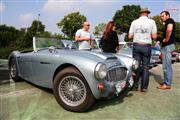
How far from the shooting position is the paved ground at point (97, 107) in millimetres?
3260

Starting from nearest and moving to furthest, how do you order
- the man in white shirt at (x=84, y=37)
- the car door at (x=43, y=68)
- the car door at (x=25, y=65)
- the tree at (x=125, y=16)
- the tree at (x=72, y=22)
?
the car door at (x=43, y=68) → the car door at (x=25, y=65) → the man in white shirt at (x=84, y=37) → the tree at (x=72, y=22) → the tree at (x=125, y=16)

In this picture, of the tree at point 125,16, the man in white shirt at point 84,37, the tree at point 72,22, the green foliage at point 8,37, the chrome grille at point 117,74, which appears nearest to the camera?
the chrome grille at point 117,74

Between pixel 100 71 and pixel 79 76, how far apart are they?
1.08 ft

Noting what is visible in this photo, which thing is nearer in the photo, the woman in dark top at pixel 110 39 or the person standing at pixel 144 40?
the person standing at pixel 144 40

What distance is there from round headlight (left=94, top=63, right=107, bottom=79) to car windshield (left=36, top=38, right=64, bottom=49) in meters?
1.99

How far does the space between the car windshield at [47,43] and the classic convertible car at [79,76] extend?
0.86 meters

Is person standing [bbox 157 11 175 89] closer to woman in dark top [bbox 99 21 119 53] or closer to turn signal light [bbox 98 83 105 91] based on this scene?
woman in dark top [bbox 99 21 119 53]

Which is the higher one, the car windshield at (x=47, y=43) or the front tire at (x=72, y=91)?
the car windshield at (x=47, y=43)

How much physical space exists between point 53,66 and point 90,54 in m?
0.65

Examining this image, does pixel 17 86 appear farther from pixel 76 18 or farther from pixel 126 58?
pixel 76 18

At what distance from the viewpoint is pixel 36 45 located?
5039 mm

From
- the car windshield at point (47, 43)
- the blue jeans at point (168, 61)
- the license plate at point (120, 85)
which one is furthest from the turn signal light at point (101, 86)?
the blue jeans at point (168, 61)

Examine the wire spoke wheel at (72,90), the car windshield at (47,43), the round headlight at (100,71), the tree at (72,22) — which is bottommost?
the wire spoke wheel at (72,90)

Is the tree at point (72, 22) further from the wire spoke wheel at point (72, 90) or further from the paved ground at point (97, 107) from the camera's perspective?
the wire spoke wheel at point (72, 90)
